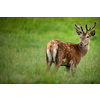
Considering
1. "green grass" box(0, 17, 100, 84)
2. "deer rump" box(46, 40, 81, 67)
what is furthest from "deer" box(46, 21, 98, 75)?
"green grass" box(0, 17, 100, 84)

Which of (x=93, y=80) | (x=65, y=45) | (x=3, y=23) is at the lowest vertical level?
(x=93, y=80)

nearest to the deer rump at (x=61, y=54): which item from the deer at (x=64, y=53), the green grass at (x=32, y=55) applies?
the deer at (x=64, y=53)

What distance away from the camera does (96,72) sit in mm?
4387

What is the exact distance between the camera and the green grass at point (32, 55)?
379 cm

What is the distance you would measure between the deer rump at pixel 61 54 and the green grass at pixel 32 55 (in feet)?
0.92

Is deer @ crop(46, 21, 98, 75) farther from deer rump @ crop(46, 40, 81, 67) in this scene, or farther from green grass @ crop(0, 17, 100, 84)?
green grass @ crop(0, 17, 100, 84)

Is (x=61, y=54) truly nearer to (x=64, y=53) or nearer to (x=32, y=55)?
(x=64, y=53)

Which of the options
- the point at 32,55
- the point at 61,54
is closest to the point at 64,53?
the point at 61,54

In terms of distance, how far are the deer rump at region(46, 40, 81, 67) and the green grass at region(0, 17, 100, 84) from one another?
0.28 m

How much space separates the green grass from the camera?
12.4 ft

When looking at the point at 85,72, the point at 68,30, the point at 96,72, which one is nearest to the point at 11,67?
the point at 85,72

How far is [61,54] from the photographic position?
146 inches
